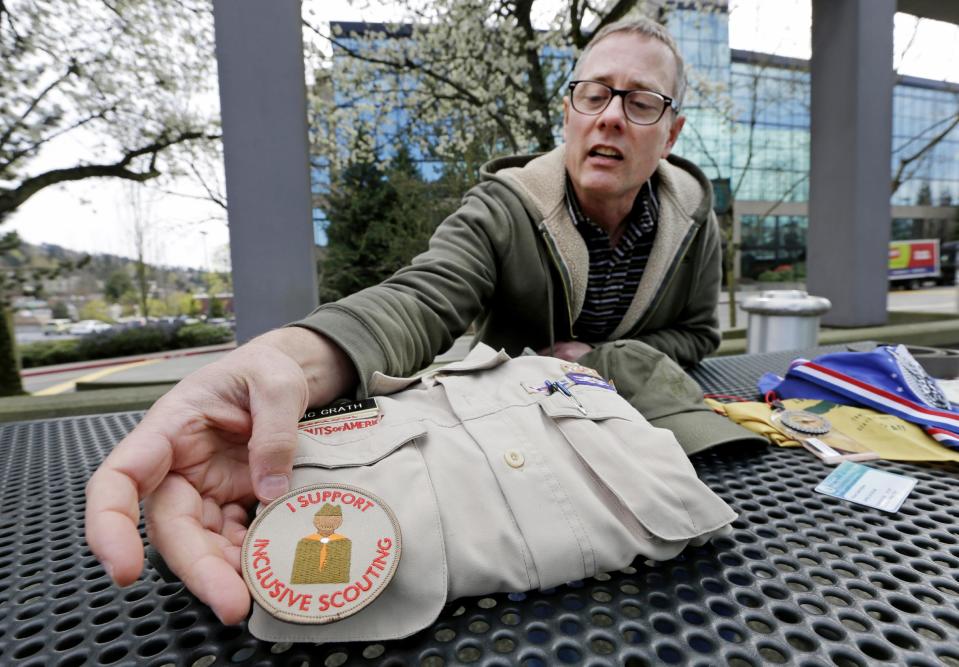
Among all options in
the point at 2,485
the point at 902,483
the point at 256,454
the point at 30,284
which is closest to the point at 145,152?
the point at 30,284

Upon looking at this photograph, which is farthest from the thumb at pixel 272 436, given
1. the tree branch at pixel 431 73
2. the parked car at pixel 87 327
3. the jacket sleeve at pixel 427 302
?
the parked car at pixel 87 327

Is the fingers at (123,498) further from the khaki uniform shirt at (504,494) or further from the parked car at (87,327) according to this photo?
the parked car at (87,327)

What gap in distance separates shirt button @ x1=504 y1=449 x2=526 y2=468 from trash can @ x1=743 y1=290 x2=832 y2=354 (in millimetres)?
3469

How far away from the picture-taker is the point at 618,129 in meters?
1.67

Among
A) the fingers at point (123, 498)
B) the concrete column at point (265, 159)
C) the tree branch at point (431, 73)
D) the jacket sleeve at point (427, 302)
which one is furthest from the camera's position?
the tree branch at point (431, 73)

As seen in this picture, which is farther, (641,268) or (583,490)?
(641,268)

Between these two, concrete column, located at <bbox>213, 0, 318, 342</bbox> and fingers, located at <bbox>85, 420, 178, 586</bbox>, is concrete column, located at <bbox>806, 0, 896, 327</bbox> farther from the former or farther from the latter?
fingers, located at <bbox>85, 420, 178, 586</bbox>

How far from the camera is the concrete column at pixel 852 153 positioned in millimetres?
5758

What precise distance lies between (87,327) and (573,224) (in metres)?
20.1

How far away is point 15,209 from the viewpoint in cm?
537

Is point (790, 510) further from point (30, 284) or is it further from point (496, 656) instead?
point (30, 284)

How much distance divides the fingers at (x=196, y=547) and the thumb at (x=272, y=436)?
2.9 inches

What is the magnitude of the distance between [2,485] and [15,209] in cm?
589

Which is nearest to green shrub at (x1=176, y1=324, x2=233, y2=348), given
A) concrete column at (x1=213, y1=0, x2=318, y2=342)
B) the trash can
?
concrete column at (x1=213, y1=0, x2=318, y2=342)
